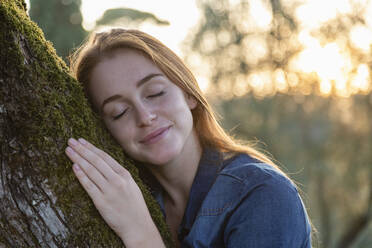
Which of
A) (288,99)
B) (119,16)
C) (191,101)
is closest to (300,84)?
(288,99)

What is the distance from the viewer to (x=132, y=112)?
2113mm

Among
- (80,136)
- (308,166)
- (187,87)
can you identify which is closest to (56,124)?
(80,136)

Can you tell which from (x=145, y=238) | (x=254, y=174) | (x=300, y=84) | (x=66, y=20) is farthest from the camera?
(x=300, y=84)

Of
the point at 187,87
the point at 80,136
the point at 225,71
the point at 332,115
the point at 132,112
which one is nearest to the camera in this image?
the point at 80,136

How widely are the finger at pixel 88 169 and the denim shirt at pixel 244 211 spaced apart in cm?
60

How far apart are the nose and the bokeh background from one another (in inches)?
599

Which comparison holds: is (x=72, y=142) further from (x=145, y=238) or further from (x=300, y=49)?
(x=300, y=49)

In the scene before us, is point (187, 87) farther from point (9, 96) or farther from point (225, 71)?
point (225, 71)

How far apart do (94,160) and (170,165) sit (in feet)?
2.36

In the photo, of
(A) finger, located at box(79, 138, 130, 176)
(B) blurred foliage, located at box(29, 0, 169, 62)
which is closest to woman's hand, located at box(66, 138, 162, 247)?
(A) finger, located at box(79, 138, 130, 176)

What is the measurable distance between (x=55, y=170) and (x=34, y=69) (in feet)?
1.42

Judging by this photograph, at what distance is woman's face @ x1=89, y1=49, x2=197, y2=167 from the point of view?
2.10m

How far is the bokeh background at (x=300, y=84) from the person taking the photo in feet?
55.9

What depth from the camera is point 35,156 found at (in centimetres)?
155
